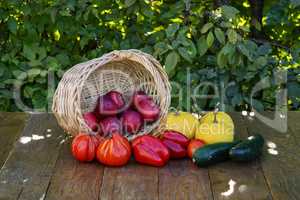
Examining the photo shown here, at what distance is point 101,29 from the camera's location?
3363mm

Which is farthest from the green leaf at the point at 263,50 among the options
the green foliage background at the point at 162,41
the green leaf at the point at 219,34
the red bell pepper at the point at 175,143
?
the red bell pepper at the point at 175,143

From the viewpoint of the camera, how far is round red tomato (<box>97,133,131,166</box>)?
220cm

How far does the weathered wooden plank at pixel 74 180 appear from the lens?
79.2 inches

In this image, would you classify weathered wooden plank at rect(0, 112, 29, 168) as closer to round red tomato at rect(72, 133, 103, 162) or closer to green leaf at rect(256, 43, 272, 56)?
round red tomato at rect(72, 133, 103, 162)

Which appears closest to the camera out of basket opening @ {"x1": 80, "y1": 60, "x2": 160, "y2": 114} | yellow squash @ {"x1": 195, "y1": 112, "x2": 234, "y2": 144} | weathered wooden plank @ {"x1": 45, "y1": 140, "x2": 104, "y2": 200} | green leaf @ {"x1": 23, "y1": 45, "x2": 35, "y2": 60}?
weathered wooden plank @ {"x1": 45, "y1": 140, "x2": 104, "y2": 200}

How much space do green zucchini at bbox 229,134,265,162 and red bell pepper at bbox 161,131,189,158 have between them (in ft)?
0.56

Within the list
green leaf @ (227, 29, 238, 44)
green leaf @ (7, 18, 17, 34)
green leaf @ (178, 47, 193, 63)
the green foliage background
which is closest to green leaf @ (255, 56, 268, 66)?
the green foliage background

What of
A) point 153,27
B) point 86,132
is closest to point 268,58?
point 153,27

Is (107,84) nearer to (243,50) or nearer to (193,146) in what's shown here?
(193,146)

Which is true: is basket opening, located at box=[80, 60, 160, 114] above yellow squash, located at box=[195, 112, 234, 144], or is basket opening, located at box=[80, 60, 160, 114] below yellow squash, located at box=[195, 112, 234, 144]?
above

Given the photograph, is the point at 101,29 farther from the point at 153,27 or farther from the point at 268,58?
the point at 268,58

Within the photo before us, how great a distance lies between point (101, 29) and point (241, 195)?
5.22 ft

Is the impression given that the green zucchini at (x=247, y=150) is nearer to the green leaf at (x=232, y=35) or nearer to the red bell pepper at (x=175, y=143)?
the red bell pepper at (x=175, y=143)

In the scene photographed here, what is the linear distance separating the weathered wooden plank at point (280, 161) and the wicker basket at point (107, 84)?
1.35 feet
